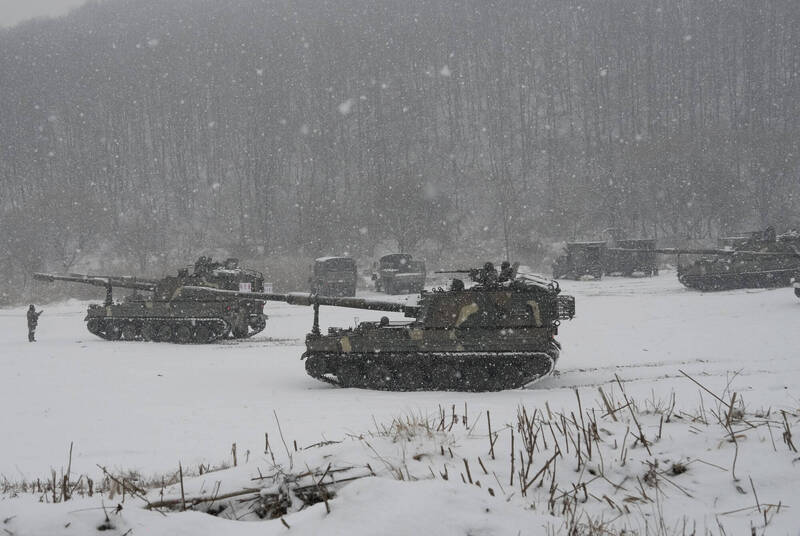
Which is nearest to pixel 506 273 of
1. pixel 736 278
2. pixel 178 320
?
pixel 178 320

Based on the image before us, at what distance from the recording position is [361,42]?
68938 millimetres

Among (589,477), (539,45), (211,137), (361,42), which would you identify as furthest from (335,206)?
(589,477)

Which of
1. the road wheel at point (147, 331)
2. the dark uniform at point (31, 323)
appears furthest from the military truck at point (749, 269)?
the dark uniform at point (31, 323)

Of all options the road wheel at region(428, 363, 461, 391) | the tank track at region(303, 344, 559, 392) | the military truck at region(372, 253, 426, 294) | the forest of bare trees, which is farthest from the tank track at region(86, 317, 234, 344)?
the forest of bare trees

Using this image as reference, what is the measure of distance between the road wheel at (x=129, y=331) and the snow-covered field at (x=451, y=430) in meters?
0.87

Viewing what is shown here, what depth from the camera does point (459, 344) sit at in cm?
1062

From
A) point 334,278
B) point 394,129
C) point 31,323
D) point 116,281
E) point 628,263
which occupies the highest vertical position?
point 394,129

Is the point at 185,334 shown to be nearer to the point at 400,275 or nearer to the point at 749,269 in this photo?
the point at 400,275

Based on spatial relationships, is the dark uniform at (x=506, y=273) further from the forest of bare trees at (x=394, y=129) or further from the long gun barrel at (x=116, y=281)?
the forest of bare trees at (x=394, y=129)

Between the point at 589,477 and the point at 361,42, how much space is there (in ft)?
234

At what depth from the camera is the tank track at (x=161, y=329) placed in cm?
1803

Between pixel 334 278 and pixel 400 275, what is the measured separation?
3532mm

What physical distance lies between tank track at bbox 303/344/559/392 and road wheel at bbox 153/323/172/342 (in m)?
9.02

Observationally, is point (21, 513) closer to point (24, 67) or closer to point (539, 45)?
point (539, 45)
